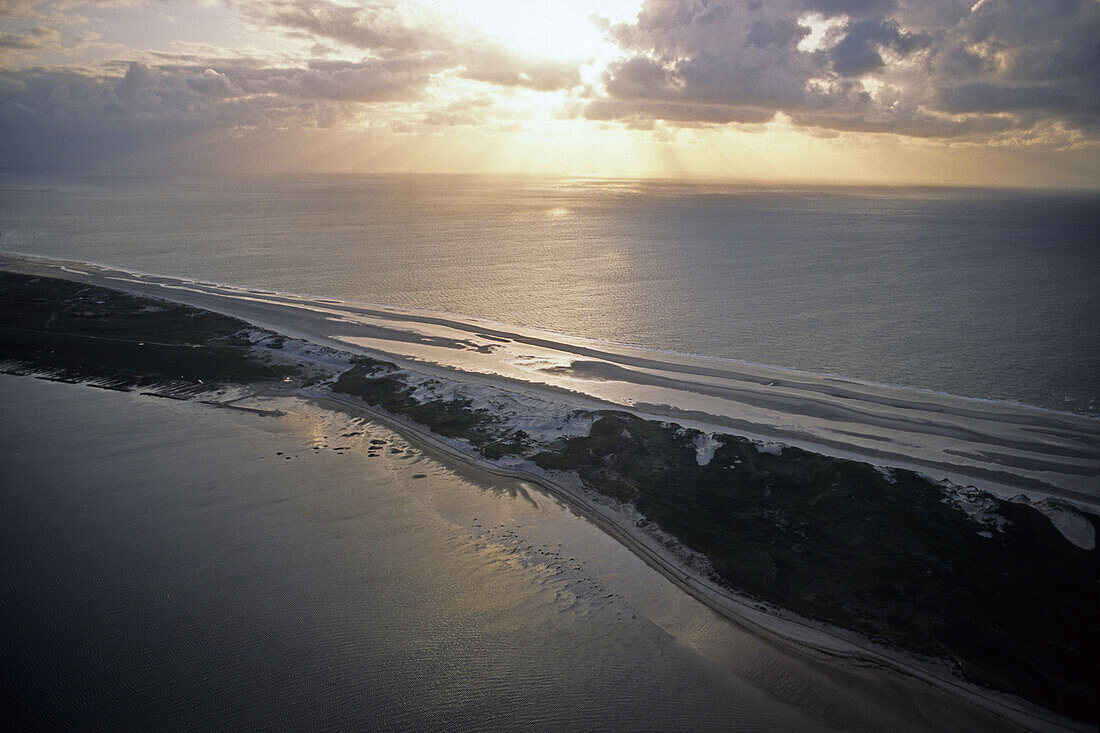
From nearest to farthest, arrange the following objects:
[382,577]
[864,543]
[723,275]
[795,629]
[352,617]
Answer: [795,629]
[352,617]
[382,577]
[864,543]
[723,275]

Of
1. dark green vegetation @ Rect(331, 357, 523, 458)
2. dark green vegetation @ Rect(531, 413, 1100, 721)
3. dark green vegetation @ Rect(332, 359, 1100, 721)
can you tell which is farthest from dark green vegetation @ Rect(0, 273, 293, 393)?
dark green vegetation @ Rect(531, 413, 1100, 721)

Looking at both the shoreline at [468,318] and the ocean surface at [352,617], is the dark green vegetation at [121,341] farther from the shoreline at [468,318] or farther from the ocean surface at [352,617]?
the ocean surface at [352,617]

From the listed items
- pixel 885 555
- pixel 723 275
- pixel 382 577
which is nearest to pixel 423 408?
pixel 382 577

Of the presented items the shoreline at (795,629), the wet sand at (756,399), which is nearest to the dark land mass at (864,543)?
the shoreline at (795,629)

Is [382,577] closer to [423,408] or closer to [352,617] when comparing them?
[352,617]

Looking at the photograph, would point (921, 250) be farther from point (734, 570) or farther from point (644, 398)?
point (734, 570)
